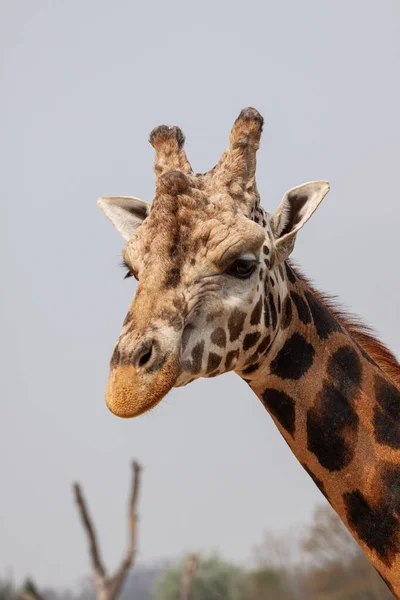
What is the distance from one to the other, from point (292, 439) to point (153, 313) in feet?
6.04

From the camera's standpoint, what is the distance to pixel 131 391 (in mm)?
5461

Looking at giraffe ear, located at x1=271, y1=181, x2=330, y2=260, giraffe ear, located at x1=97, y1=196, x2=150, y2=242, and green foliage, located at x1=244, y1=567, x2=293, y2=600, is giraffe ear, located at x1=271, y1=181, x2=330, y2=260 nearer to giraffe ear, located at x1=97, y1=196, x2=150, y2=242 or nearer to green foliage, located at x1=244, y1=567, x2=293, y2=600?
giraffe ear, located at x1=97, y1=196, x2=150, y2=242

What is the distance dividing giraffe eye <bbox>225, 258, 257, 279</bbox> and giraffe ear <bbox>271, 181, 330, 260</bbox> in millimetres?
584

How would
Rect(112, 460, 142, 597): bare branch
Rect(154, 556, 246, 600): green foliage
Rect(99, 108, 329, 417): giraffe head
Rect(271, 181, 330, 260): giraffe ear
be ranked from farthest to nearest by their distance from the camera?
Result: Rect(154, 556, 246, 600): green foliage → Rect(112, 460, 142, 597): bare branch → Rect(271, 181, 330, 260): giraffe ear → Rect(99, 108, 329, 417): giraffe head

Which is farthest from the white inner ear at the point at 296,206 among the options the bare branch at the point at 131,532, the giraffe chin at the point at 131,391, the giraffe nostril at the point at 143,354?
the bare branch at the point at 131,532

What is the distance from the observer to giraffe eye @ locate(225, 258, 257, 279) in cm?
630

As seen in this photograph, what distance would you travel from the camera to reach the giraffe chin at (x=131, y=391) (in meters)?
5.47

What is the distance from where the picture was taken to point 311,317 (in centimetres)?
717

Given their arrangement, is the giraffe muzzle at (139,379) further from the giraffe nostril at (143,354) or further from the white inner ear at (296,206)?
the white inner ear at (296,206)

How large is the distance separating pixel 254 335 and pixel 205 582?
201ft

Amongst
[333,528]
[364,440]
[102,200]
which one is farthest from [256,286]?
[333,528]

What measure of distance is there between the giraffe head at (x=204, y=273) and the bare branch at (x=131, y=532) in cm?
1333

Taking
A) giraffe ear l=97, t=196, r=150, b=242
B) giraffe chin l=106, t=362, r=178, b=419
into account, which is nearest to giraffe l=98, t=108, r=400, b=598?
giraffe chin l=106, t=362, r=178, b=419

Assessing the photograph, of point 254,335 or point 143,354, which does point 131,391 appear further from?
point 254,335
